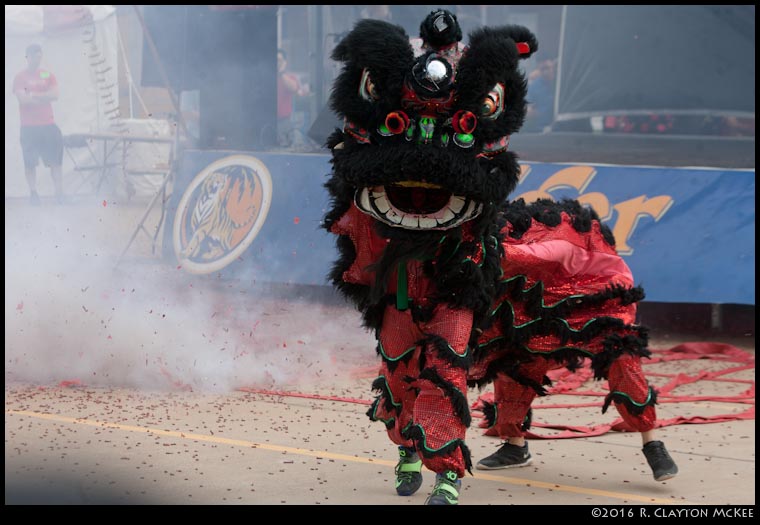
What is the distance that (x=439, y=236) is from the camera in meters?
4.02

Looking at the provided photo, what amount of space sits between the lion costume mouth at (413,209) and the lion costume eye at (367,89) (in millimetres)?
359

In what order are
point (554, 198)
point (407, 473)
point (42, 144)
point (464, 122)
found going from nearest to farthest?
point (464, 122) < point (407, 473) < point (554, 198) < point (42, 144)

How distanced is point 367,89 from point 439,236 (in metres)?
0.65

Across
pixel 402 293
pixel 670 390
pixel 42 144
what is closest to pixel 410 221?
pixel 402 293

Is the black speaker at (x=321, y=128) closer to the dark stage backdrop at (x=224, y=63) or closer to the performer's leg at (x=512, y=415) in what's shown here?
the dark stage backdrop at (x=224, y=63)

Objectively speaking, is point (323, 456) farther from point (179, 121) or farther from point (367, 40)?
point (179, 121)

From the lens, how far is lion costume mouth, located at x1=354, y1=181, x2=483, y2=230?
3.92 meters

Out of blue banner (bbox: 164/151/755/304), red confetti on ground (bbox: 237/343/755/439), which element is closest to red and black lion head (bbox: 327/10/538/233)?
red confetti on ground (bbox: 237/343/755/439)

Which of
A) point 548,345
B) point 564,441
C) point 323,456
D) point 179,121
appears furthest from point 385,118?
point 179,121

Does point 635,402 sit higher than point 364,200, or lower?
lower

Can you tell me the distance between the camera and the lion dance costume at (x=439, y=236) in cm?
386

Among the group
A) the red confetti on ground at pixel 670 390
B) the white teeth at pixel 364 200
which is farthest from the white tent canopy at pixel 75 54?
the white teeth at pixel 364 200

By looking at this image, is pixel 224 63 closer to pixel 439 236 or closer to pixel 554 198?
pixel 554 198

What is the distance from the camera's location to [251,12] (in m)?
11.5
